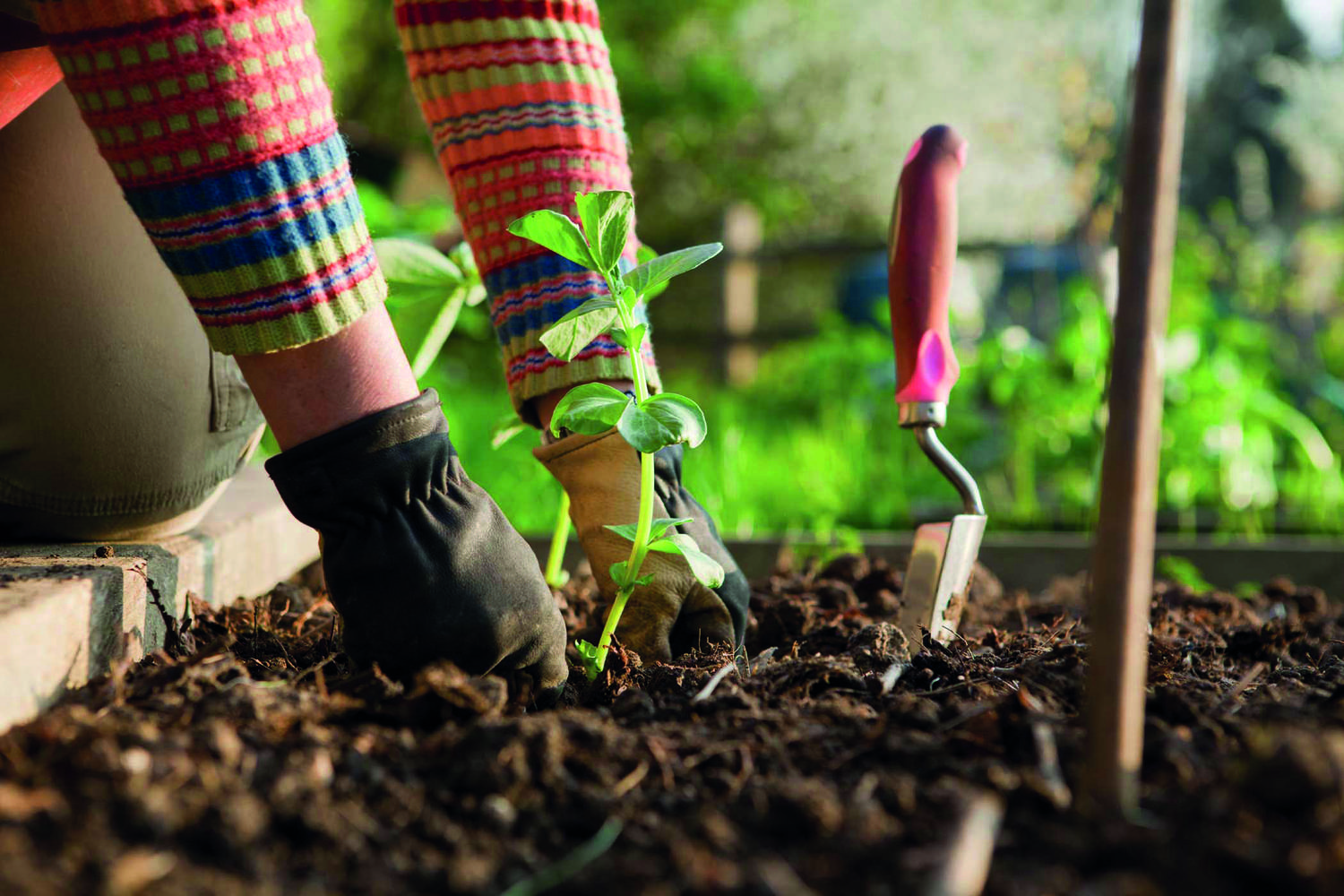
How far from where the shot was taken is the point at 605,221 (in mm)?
942

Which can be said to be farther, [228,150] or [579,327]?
[579,327]

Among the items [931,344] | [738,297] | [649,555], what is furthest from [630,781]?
[738,297]

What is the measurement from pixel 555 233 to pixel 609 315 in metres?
0.10

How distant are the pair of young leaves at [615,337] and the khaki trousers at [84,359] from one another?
0.60 metres

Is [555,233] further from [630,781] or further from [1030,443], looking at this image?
[1030,443]

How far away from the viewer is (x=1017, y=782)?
67 centimetres

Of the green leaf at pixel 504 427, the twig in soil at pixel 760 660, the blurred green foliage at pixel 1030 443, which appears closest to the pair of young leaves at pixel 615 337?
the twig in soil at pixel 760 660

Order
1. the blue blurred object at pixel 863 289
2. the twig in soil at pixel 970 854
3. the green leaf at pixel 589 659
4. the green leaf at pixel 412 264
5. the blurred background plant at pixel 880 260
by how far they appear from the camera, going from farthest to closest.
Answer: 1. the blue blurred object at pixel 863 289
2. the blurred background plant at pixel 880 260
3. the green leaf at pixel 412 264
4. the green leaf at pixel 589 659
5. the twig in soil at pixel 970 854

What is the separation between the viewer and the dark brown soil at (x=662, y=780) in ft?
1.86

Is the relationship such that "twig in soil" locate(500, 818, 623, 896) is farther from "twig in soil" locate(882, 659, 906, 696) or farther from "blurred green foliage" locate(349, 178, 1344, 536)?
"blurred green foliage" locate(349, 178, 1344, 536)

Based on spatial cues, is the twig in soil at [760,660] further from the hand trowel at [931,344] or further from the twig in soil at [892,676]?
the hand trowel at [931,344]

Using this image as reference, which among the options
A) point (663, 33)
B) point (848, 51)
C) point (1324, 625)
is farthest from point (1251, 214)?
point (1324, 625)

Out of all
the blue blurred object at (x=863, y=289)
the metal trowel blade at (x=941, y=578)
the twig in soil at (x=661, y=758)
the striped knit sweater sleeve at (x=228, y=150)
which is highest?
the striped knit sweater sleeve at (x=228, y=150)

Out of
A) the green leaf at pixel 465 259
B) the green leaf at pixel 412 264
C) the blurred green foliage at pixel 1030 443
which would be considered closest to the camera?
the green leaf at pixel 412 264
